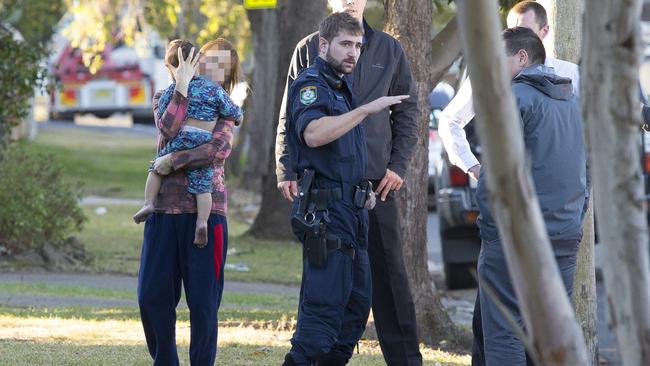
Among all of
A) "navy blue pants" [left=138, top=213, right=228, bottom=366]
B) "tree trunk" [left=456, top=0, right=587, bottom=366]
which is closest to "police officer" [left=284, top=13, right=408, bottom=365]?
"navy blue pants" [left=138, top=213, right=228, bottom=366]

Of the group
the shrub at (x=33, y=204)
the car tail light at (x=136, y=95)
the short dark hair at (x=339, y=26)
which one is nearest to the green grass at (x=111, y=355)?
the short dark hair at (x=339, y=26)

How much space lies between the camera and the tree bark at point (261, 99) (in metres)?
21.5

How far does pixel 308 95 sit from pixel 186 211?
A: 832 mm

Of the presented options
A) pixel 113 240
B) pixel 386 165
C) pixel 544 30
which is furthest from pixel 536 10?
pixel 113 240

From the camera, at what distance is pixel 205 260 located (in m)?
5.80

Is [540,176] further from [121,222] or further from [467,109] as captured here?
[121,222]

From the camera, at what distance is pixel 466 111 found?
611 centimetres

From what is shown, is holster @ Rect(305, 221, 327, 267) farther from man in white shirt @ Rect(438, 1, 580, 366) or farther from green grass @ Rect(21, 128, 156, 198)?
green grass @ Rect(21, 128, 156, 198)

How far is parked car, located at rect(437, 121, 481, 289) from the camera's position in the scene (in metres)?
11.3

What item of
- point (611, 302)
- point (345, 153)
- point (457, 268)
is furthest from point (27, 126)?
point (611, 302)

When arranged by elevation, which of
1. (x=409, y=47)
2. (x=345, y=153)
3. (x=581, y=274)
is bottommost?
(x=581, y=274)

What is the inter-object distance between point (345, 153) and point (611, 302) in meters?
2.56

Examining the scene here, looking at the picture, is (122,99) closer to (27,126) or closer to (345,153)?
(27,126)

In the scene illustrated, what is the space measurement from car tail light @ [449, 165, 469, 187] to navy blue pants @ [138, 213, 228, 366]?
573 cm
